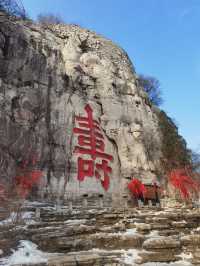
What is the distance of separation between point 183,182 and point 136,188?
4.32 meters

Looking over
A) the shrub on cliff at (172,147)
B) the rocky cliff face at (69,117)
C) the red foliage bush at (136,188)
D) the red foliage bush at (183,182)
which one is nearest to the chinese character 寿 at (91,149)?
the rocky cliff face at (69,117)

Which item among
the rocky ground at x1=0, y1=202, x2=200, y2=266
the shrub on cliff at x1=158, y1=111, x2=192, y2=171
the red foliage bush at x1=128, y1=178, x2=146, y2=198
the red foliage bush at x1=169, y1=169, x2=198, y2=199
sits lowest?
the rocky ground at x1=0, y1=202, x2=200, y2=266

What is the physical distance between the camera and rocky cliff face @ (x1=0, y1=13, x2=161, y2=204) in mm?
17875

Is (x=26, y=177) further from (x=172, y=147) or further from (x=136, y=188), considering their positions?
(x=172, y=147)

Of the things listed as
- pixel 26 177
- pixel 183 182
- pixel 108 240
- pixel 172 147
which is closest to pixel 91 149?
pixel 26 177

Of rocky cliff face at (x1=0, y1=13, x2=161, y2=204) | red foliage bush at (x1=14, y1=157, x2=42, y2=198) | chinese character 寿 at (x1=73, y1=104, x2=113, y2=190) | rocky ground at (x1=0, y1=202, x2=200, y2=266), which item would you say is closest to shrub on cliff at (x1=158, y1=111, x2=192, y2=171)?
rocky cliff face at (x1=0, y1=13, x2=161, y2=204)

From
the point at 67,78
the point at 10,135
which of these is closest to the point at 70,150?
the point at 10,135

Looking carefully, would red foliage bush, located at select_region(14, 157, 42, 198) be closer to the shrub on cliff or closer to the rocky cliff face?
the rocky cliff face

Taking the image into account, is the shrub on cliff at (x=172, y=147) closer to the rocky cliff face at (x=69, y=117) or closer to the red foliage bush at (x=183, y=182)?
the red foliage bush at (x=183, y=182)

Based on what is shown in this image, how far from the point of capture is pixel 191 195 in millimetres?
24297

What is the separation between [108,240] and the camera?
27.2 ft

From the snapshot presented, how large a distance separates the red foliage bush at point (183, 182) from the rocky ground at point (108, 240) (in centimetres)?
1261

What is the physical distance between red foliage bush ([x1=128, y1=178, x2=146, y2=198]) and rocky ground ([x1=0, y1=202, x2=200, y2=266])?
942 centimetres

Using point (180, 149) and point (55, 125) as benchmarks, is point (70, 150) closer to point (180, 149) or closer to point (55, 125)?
point (55, 125)
